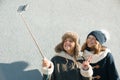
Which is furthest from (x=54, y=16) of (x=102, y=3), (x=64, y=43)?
(x=64, y=43)

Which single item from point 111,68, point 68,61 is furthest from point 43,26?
point 111,68

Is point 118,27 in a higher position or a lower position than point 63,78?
lower

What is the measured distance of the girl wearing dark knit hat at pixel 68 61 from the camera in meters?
3.13

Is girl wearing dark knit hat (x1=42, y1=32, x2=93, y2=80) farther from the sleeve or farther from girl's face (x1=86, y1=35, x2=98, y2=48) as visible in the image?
the sleeve

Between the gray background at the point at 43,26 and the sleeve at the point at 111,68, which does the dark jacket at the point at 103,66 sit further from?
the gray background at the point at 43,26

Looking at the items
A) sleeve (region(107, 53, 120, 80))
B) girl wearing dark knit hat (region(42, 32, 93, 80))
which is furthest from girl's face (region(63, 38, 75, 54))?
sleeve (region(107, 53, 120, 80))

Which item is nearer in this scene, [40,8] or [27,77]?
[27,77]

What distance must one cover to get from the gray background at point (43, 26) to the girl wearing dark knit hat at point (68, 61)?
571 millimetres

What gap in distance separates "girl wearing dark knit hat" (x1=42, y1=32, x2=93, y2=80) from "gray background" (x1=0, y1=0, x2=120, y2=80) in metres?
0.57

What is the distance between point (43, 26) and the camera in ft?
13.3

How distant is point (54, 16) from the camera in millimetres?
4148

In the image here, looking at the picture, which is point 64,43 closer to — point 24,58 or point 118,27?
point 24,58

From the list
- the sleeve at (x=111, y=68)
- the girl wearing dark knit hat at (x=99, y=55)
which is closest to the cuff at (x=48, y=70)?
the girl wearing dark knit hat at (x=99, y=55)

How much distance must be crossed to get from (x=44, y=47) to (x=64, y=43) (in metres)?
0.80
